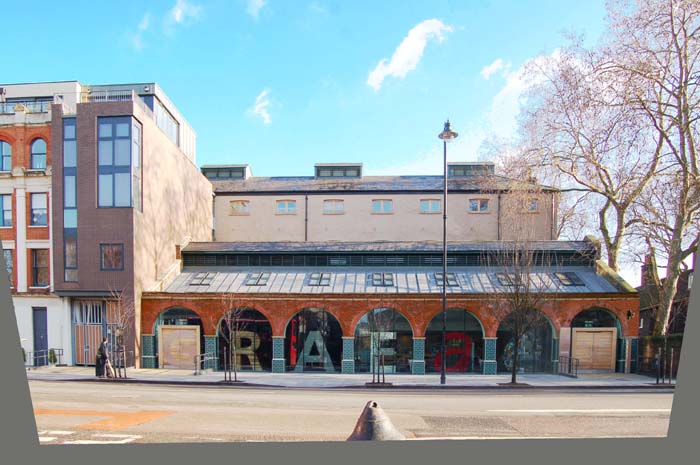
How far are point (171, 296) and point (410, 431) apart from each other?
1523 centimetres

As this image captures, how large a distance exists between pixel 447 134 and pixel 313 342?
1155 centimetres

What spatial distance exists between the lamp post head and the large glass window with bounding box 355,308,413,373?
852cm

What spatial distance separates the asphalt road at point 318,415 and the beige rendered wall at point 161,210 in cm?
766

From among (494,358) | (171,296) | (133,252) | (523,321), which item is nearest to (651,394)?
(523,321)

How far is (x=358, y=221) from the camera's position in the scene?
26.9 metres

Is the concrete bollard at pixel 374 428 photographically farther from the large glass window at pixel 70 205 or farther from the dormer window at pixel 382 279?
the large glass window at pixel 70 205

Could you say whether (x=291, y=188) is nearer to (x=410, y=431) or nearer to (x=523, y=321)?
(x=523, y=321)

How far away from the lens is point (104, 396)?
11.6m

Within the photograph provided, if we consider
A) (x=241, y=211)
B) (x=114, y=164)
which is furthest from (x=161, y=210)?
(x=241, y=211)

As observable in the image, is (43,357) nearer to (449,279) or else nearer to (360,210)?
(360,210)

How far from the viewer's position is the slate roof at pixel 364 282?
18.5 m

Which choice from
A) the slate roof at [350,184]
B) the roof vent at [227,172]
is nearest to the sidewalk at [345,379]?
the slate roof at [350,184]

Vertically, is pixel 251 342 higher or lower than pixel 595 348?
lower

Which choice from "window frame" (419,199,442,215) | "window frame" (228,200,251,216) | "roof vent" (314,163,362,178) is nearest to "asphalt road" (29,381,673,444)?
"window frame" (419,199,442,215)
